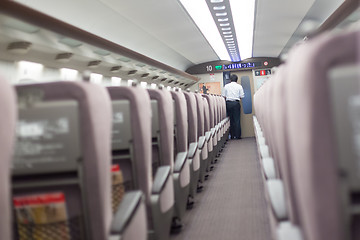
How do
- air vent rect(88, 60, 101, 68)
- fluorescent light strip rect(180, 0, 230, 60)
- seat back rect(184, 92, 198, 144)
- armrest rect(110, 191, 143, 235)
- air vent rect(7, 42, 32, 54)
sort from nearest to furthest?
armrest rect(110, 191, 143, 235)
seat back rect(184, 92, 198, 144)
air vent rect(7, 42, 32, 54)
air vent rect(88, 60, 101, 68)
fluorescent light strip rect(180, 0, 230, 60)

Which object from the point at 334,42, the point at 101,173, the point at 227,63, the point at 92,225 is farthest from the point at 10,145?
the point at 227,63

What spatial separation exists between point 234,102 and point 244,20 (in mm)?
4098

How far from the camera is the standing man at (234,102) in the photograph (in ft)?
44.1

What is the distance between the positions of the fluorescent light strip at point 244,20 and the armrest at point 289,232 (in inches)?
262

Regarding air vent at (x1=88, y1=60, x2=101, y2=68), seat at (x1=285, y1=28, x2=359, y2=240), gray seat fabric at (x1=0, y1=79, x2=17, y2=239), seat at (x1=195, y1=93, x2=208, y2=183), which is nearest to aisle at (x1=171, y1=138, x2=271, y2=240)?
seat at (x1=195, y1=93, x2=208, y2=183)

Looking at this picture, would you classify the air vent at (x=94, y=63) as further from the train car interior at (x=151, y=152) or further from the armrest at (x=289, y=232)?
the armrest at (x=289, y=232)

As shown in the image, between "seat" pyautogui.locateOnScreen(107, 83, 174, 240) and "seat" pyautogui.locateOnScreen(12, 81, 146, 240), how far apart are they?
0.55 m

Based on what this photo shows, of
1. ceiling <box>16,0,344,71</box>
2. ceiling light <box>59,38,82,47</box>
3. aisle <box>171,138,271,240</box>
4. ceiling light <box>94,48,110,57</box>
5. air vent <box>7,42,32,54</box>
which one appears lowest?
aisle <box>171,138,271,240</box>

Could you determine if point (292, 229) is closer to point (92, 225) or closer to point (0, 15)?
point (92, 225)

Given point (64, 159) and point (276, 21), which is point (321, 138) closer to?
point (64, 159)

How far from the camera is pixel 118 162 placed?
8.44 ft

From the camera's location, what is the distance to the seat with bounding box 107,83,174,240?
2.41 m

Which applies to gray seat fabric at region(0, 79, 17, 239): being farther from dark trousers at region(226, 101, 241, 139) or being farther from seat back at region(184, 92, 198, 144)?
dark trousers at region(226, 101, 241, 139)

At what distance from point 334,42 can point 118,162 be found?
5.62 feet
